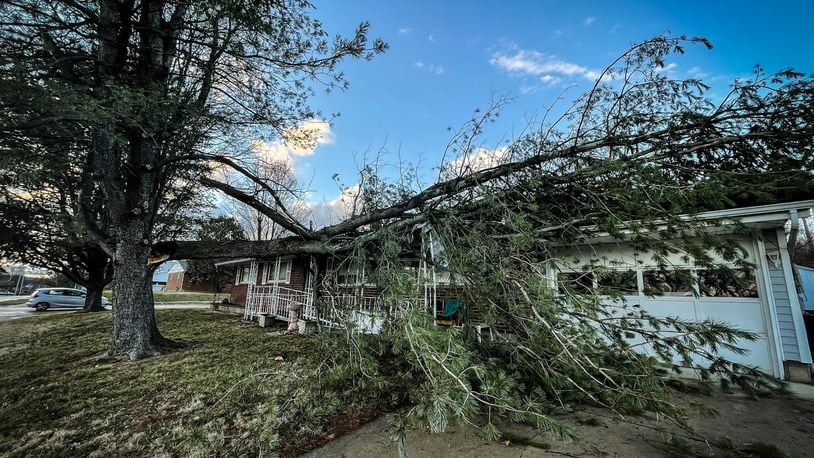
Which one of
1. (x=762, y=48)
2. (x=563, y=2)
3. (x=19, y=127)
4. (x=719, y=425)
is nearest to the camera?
(x=719, y=425)

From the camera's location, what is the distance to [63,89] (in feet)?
12.2

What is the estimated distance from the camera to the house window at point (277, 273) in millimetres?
13617

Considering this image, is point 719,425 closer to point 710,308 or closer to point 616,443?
point 616,443

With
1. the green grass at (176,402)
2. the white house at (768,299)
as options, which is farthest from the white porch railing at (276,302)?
the white house at (768,299)

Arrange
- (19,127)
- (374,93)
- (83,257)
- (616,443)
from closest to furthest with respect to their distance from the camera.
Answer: (616,443) < (19,127) < (374,93) < (83,257)

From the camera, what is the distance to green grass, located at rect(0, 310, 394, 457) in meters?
3.22

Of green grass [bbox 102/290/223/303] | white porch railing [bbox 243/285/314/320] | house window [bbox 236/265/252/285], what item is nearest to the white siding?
white porch railing [bbox 243/285/314/320]

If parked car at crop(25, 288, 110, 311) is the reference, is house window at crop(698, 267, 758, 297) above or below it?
above

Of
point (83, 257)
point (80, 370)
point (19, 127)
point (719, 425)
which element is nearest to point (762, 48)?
point (719, 425)

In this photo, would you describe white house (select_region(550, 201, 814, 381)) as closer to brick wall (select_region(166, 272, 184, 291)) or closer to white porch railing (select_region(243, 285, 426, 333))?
white porch railing (select_region(243, 285, 426, 333))

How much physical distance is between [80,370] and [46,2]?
5765 mm

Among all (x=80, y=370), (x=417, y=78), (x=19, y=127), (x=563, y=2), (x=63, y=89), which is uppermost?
(x=563, y=2)

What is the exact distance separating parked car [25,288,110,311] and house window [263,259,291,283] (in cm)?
1289

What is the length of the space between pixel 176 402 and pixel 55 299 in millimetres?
24543
